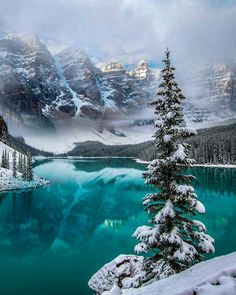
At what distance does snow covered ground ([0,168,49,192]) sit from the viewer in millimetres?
116812

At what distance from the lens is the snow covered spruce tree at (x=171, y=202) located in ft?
62.8

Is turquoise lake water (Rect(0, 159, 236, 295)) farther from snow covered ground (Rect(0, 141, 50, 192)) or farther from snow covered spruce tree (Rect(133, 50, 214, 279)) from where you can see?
snow covered spruce tree (Rect(133, 50, 214, 279))

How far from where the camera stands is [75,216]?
75.2 metres

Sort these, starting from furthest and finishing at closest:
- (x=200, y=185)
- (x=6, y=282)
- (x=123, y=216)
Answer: (x=200, y=185), (x=123, y=216), (x=6, y=282)

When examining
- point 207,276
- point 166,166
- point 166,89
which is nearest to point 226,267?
point 207,276

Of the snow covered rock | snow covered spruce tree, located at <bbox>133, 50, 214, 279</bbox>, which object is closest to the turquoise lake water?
the snow covered rock

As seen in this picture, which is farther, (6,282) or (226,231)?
(226,231)

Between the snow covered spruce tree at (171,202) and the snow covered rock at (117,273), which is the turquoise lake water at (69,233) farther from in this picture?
the snow covered spruce tree at (171,202)

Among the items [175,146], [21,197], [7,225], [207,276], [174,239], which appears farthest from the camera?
[21,197]

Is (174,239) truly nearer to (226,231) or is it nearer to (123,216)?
(226,231)

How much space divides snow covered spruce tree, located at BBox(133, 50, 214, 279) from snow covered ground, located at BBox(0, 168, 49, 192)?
10107 centimetres

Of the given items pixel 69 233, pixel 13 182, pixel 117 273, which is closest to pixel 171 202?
pixel 117 273

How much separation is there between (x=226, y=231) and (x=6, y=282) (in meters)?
35.6

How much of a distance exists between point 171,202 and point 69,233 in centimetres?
4192
